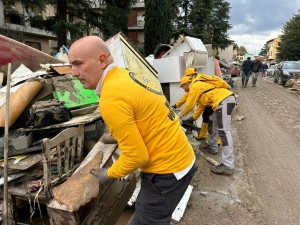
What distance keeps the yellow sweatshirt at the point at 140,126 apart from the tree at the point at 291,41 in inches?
1408

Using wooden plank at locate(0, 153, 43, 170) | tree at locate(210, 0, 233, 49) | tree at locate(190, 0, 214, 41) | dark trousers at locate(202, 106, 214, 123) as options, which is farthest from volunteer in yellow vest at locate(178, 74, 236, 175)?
tree at locate(210, 0, 233, 49)

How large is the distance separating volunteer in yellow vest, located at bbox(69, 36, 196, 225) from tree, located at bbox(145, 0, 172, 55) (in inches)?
779

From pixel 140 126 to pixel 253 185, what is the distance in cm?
296

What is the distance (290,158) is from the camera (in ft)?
16.7

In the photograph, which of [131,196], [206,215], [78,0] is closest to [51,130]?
[131,196]

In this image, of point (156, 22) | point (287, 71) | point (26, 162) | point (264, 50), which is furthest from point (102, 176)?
point (264, 50)

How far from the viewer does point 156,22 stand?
21281mm

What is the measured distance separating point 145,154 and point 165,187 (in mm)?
358

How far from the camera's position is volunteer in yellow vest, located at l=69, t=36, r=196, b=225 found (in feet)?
5.47

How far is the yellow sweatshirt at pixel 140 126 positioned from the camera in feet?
5.41

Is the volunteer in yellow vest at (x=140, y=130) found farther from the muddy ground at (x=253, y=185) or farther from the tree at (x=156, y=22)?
the tree at (x=156, y=22)

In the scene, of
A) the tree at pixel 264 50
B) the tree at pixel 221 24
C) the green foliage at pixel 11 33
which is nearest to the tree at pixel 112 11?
the green foliage at pixel 11 33

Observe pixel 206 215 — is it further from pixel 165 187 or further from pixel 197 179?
pixel 165 187

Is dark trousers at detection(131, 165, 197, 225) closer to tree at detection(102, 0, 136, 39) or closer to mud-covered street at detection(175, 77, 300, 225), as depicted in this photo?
mud-covered street at detection(175, 77, 300, 225)
